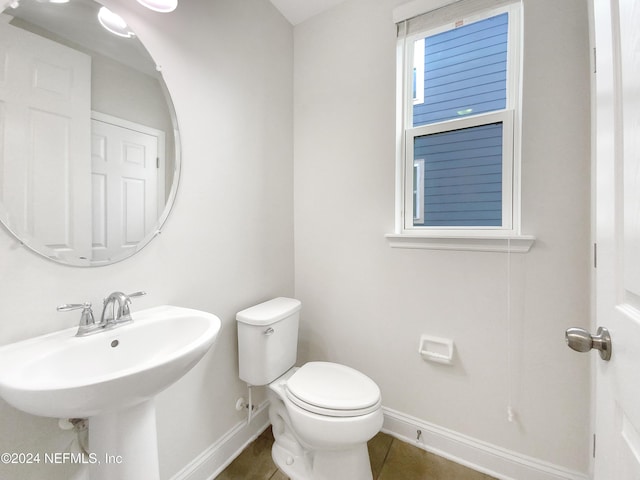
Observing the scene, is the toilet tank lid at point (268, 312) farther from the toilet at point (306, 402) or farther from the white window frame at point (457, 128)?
the white window frame at point (457, 128)

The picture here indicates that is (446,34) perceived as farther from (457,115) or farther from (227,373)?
(227,373)

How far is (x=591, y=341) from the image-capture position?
1.70 ft

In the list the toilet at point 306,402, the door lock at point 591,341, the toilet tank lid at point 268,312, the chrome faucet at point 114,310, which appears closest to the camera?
the door lock at point 591,341

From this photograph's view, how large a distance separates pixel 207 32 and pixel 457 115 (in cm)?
130

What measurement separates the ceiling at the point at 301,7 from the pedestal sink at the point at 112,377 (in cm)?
184

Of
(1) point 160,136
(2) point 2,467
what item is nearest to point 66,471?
(2) point 2,467

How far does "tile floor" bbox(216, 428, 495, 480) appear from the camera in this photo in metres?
1.25

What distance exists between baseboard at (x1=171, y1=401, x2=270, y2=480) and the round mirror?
3.22ft

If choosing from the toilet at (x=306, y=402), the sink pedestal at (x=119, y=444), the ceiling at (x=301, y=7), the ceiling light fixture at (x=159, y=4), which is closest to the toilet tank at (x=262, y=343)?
the toilet at (x=306, y=402)

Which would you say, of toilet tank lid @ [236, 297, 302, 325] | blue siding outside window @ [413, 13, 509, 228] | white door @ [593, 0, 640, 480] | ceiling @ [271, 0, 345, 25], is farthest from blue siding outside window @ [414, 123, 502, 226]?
ceiling @ [271, 0, 345, 25]

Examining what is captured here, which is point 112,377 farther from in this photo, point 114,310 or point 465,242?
point 465,242

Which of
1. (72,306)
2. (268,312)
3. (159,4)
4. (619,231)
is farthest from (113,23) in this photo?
(619,231)

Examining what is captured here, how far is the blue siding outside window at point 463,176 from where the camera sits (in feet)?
4.30

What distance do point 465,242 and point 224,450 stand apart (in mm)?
1567
